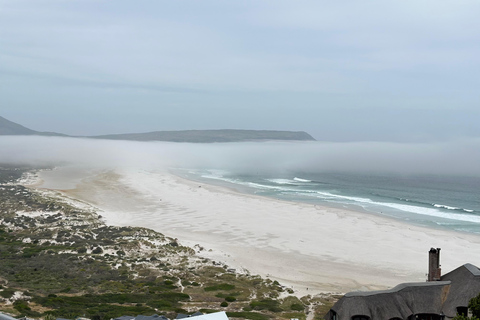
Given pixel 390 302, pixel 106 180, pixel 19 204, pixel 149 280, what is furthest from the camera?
pixel 106 180

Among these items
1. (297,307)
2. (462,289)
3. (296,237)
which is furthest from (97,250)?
(462,289)

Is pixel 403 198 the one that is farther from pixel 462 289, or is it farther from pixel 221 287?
pixel 462 289

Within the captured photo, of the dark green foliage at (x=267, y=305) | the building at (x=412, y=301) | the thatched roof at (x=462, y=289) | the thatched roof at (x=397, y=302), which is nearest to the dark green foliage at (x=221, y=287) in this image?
the dark green foliage at (x=267, y=305)

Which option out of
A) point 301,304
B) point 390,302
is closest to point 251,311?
point 301,304

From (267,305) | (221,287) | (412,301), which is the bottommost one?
(221,287)

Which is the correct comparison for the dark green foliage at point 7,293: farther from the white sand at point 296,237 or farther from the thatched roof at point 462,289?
the thatched roof at point 462,289

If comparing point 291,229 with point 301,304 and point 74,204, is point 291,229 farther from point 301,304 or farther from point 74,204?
point 74,204

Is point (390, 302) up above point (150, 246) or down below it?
above
